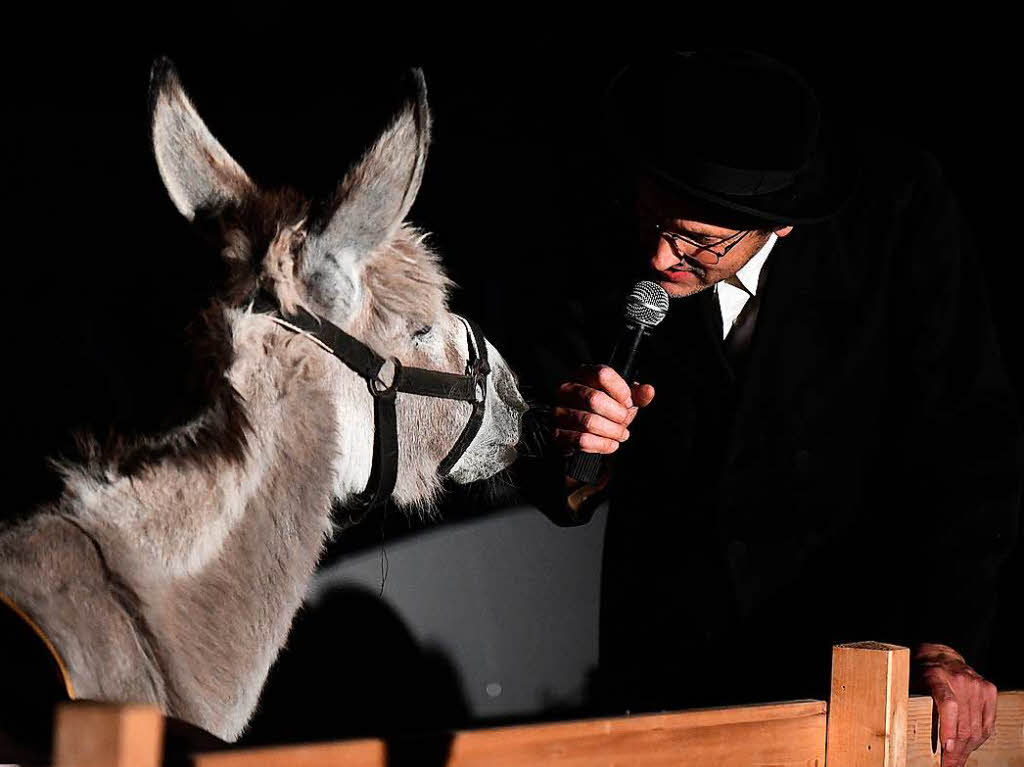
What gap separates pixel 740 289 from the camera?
2529 mm

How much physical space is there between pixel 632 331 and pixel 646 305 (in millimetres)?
63

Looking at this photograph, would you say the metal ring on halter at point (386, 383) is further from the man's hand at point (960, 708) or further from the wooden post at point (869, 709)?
the man's hand at point (960, 708)

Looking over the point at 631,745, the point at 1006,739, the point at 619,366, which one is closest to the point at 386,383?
the point at 619,366

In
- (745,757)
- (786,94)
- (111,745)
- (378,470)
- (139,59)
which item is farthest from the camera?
(139,59)

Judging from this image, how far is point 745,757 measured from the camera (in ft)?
4.59

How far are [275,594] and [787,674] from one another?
5.00 feet

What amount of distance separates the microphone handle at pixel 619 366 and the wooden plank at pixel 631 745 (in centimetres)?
71

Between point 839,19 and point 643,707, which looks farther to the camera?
point 839,19

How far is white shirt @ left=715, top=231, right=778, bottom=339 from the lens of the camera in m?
2.50

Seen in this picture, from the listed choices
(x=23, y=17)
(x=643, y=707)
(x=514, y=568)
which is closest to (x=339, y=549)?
(x=514, y=568)

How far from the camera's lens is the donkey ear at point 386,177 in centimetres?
167

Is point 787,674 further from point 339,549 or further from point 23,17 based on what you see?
point 23,17

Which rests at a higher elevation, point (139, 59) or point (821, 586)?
point (139, 59)

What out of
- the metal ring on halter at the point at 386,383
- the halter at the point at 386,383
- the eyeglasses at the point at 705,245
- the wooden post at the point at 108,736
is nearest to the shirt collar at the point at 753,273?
the eyeglasses at the point at 705,245
